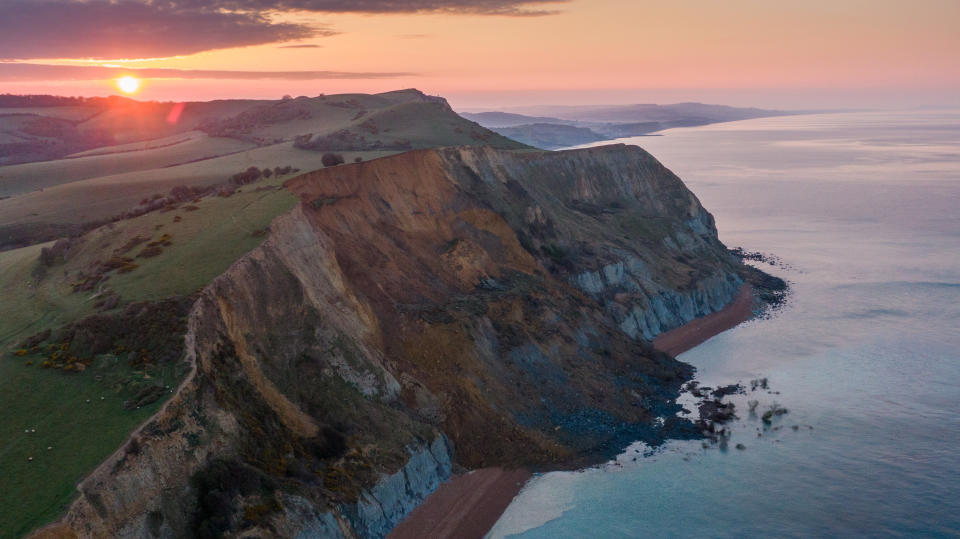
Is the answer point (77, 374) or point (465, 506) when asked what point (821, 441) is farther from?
point (77, 374)

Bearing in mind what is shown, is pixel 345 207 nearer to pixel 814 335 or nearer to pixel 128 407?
pixel 128 407

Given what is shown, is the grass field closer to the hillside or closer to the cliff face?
the hillside

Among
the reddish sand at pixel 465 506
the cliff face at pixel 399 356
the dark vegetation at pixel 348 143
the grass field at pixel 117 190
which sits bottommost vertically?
the reddish sand at pixel 465 506

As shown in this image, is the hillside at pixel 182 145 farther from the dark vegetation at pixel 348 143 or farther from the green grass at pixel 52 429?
the green grass at pixel 52 429

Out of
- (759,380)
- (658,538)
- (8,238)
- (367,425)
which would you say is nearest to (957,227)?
→ (759,380)

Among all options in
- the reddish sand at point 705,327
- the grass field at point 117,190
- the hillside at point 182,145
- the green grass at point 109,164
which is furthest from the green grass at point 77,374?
the green grass at point 109,164
